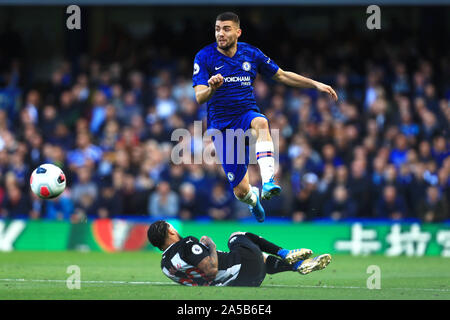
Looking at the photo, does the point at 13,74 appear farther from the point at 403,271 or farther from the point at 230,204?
the point at 403,271

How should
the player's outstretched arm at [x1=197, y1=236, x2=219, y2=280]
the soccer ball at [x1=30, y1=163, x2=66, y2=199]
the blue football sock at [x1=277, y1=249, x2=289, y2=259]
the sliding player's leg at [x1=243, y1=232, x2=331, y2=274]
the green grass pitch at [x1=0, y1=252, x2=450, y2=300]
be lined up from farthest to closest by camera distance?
the soccer ball at [x1=30, y1=163, x2=66, y2=199], the blue football sock at [x1=277, y1=249, x2=289, y2=259], the sliding player's leg at [x1=243, y1=232, x2=331, y2=274], the player's outstretched arm at [x1=197, y1=236, x2=219, y2=280], the green grass pitch at [x1=0, y1=252, x2=450, y2=300]

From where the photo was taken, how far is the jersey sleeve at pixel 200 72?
35.0 ft

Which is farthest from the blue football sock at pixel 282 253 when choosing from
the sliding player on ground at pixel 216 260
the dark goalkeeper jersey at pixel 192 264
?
the dark goalkeeper jersey at pixel 192 264

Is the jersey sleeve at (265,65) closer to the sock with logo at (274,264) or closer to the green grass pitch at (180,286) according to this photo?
the sock with logo at (274,264)

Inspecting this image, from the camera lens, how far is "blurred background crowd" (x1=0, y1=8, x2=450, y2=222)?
1850 centimetres

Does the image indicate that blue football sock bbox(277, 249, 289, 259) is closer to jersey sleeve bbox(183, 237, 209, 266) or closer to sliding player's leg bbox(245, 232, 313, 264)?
sliding player's leg bbox(245, 232, 313, 264)

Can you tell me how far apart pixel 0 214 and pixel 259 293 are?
1104 cm

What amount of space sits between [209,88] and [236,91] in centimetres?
114

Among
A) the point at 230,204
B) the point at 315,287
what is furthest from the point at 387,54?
the point at 315,287

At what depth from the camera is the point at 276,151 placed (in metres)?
19.0

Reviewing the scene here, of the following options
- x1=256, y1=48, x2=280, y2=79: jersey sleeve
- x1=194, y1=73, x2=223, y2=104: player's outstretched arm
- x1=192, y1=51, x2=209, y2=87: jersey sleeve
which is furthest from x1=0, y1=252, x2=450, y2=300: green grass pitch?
x1=256, y1=48, x2=280, y2=79: jersey sleeve

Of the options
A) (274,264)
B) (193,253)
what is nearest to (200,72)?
(193,253)

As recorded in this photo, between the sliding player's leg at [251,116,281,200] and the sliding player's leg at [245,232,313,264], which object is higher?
the sliding player's leg at [251,116,281,200]

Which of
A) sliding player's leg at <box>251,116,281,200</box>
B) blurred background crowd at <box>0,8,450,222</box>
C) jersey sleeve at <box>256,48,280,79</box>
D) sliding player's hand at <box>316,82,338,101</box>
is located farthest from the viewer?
blurred background crowd at <box>0,8,450,222</box>
